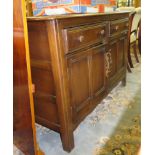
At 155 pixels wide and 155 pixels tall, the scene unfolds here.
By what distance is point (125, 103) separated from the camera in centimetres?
200

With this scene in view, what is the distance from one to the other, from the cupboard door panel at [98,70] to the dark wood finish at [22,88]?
0.64 m

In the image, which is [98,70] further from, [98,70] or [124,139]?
[124,139]

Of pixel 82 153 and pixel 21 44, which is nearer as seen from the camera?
pixel 21 44

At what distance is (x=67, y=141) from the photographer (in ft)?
4.36

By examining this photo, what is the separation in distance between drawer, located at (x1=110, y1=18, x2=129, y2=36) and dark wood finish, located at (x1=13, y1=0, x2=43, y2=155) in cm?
102

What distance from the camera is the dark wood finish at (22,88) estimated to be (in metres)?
0.96

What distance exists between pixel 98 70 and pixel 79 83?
312 millimetres

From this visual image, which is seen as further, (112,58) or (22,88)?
(112,58)

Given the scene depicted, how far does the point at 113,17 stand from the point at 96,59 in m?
0.50

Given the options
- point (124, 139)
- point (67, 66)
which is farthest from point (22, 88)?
point (124, 139)

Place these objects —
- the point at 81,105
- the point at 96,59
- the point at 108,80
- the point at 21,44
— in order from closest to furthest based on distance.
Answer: the point at 21,44, the point at 81,105, the point at 96,59, the point at 108,80

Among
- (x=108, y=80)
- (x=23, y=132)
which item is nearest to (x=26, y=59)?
(x=23, y=132)

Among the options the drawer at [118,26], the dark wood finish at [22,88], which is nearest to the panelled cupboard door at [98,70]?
the drawer at [118,26]
